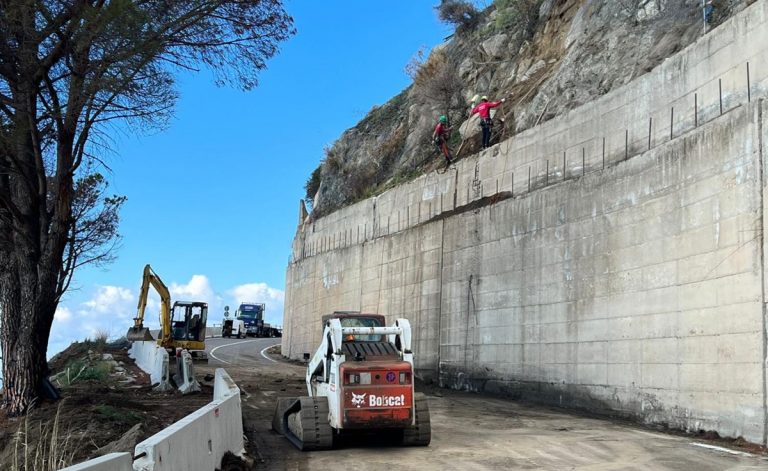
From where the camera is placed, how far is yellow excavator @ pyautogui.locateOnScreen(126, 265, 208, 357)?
78.2 feet

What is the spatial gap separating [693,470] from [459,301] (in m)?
12.2

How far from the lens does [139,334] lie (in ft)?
86.1

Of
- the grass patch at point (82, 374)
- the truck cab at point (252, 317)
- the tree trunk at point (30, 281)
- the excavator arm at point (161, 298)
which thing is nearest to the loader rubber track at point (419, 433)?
the tree trunk at point (30, 281)

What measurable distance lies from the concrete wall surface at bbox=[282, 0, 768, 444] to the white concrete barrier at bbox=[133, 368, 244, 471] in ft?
27.2

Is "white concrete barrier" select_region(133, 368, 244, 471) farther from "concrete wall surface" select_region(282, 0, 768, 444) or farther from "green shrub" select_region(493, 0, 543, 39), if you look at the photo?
"green shrub" select_region(493, 0, 543, 39)

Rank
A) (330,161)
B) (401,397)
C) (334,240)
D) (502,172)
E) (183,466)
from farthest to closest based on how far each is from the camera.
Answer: (330,161) → (334,240) → (502,172) → (401,397) → (183,466)

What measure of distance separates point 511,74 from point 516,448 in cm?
2044

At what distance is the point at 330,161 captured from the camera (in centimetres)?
4109

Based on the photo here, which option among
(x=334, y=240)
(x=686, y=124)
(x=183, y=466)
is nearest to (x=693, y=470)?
(x=183, y=466)

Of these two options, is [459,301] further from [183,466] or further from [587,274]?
[183,466]

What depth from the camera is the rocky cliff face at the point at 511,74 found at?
746 inches

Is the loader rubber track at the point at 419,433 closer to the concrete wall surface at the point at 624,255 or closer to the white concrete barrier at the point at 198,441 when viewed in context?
the white concrete barrier at the point at 198,441

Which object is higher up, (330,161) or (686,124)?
(330,161)

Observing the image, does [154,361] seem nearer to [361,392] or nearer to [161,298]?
[161,298]
